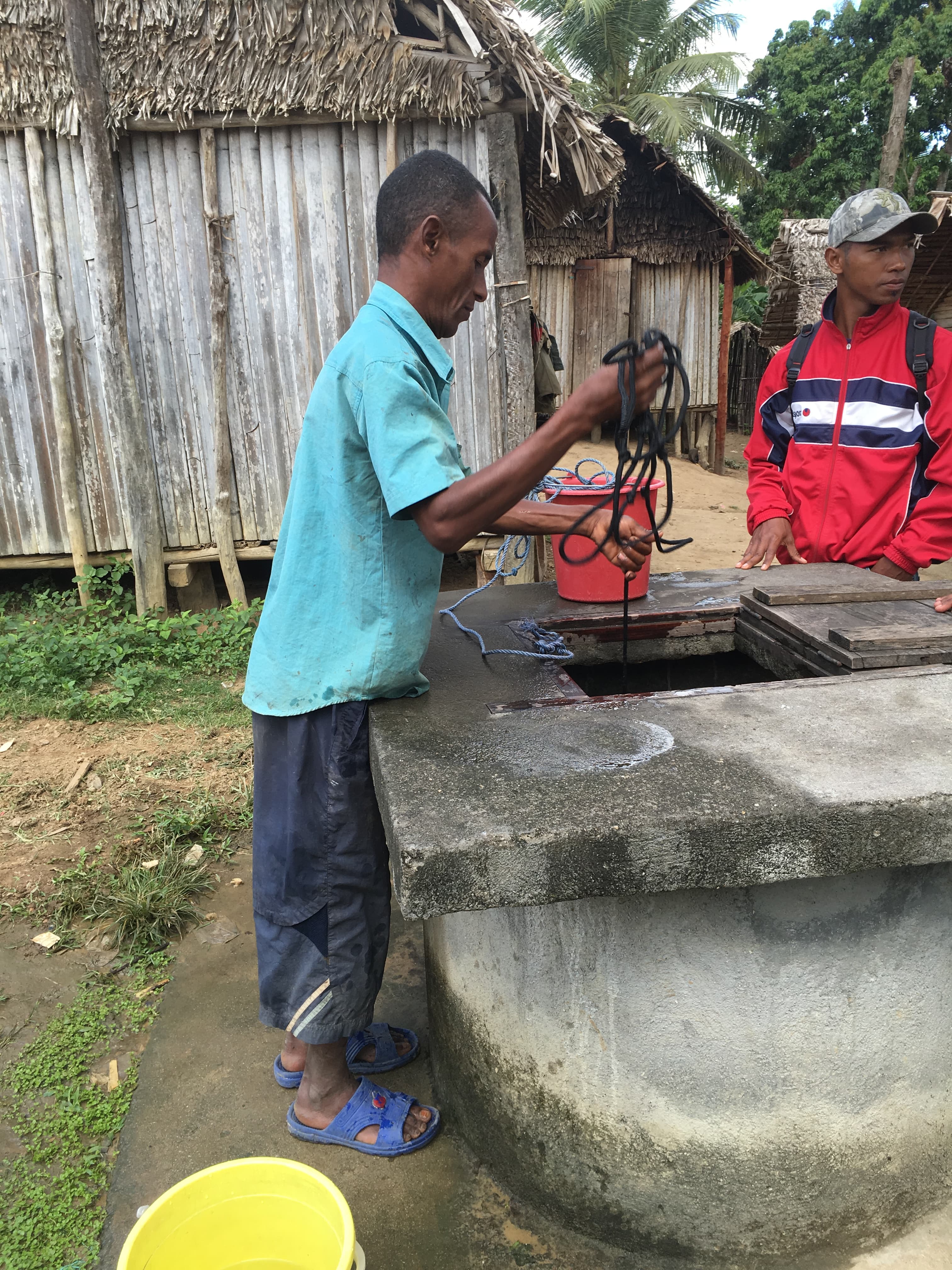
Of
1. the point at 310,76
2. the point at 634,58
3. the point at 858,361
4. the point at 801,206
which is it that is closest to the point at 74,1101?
the point at 858,361

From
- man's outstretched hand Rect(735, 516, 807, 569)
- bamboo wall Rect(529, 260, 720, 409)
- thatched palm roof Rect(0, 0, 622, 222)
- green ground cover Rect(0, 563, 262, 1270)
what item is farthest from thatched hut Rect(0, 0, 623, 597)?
bamboo wall Rect(529, 260, 720, 409)

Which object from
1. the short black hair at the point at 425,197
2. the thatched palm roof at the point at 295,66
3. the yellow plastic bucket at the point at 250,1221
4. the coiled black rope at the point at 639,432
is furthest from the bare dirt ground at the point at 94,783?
the thatched palm roof at the point at 295,66

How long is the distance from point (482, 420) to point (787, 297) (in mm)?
8114

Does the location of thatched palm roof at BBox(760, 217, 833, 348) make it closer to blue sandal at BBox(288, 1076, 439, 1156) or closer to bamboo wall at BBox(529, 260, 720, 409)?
bamboo wall at BBox(529, 260, 720, 409)

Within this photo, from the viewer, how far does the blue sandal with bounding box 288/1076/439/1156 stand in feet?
6.76

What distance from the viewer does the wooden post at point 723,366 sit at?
40.9 ft

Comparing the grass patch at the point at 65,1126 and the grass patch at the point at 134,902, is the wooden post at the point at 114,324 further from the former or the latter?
the grass patch at the point at 65,1126

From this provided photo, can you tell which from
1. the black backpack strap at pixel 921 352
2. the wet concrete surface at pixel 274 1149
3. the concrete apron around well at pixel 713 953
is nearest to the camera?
the concrete apron around well at pixel 713 953

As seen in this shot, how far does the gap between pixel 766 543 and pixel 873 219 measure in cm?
101

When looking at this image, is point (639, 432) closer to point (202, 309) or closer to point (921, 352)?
point (921, 352)

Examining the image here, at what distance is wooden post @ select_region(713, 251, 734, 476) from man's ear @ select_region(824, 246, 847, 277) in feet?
33.1

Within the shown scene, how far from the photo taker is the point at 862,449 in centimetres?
294

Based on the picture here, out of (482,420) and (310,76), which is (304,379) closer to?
(482,420)

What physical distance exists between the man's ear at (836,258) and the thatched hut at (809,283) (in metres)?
5.80
